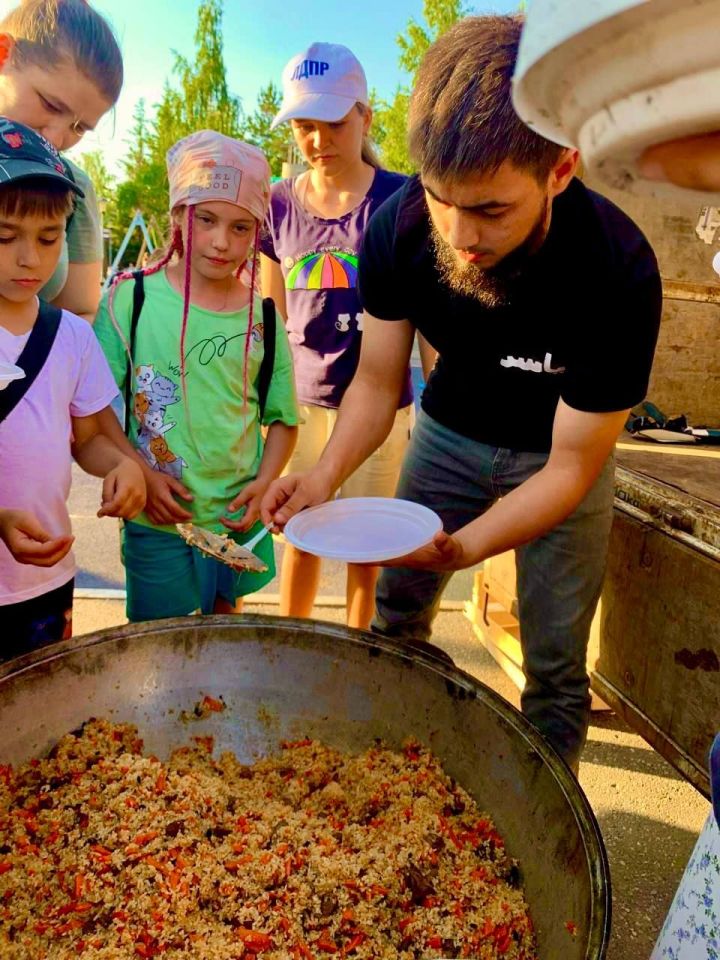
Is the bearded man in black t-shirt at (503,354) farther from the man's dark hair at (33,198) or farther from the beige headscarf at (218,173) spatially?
the man's dark hair at (33,198)

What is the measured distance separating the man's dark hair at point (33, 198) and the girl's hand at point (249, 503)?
767mm

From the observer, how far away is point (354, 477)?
8.07ft

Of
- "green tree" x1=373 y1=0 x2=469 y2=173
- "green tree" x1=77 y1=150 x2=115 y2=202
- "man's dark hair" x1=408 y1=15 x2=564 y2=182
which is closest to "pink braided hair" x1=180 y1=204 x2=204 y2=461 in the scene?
"man's dark hair" x1=408 y1=15 x2=564 y2=182

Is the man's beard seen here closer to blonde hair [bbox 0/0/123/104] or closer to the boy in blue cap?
the boy in blue cap

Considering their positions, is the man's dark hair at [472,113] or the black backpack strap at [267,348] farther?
the black backpack strap at [267,348]

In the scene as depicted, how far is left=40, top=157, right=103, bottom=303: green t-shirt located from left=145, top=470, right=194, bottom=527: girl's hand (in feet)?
1.74

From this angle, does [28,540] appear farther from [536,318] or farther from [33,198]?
[536,318]

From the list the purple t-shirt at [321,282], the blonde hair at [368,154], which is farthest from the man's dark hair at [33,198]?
the blonde hair at [368,154]

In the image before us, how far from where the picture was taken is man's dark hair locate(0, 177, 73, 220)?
1356 mm

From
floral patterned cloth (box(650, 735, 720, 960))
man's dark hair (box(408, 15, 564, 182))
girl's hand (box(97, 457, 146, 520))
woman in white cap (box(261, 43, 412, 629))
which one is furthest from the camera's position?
woman in white cap (box(261, 43, 412, 629))

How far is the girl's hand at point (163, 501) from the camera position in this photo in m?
1.75

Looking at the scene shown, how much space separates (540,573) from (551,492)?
0.29m

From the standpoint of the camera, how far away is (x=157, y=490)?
5.75ft

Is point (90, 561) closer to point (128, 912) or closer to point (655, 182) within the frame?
point (128, 912)
